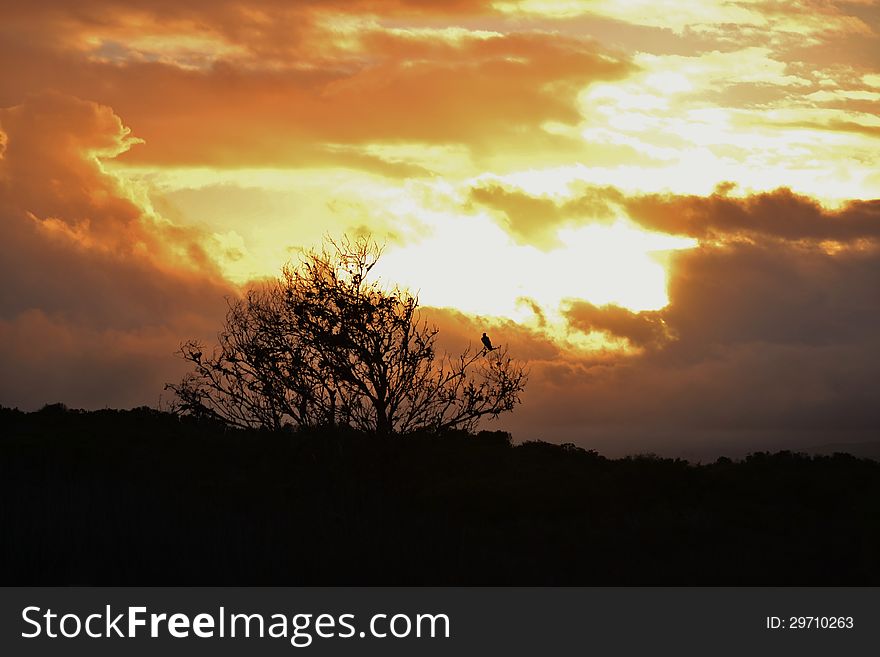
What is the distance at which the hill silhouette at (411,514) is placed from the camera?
18.7m

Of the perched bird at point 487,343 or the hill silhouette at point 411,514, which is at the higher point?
the perched bird at point 487,343

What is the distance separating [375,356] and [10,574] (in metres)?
11.9

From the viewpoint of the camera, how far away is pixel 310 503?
2469 cm

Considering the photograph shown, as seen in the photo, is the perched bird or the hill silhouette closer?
the hill silhouette

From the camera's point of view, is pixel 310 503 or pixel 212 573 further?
pixel 310 503

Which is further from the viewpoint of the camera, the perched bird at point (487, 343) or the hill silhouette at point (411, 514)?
the perched bird at point (487, 343)

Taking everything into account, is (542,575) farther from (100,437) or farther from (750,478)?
(100,437)

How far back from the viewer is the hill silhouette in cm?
1872

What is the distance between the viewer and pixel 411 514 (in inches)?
953

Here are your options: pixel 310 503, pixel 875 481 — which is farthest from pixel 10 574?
pixel 875 481

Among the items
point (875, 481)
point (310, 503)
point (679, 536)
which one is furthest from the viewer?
point (875, 481)

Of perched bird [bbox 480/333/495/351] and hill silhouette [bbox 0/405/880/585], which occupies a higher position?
perched bird [bbox 480/333/495/351]
